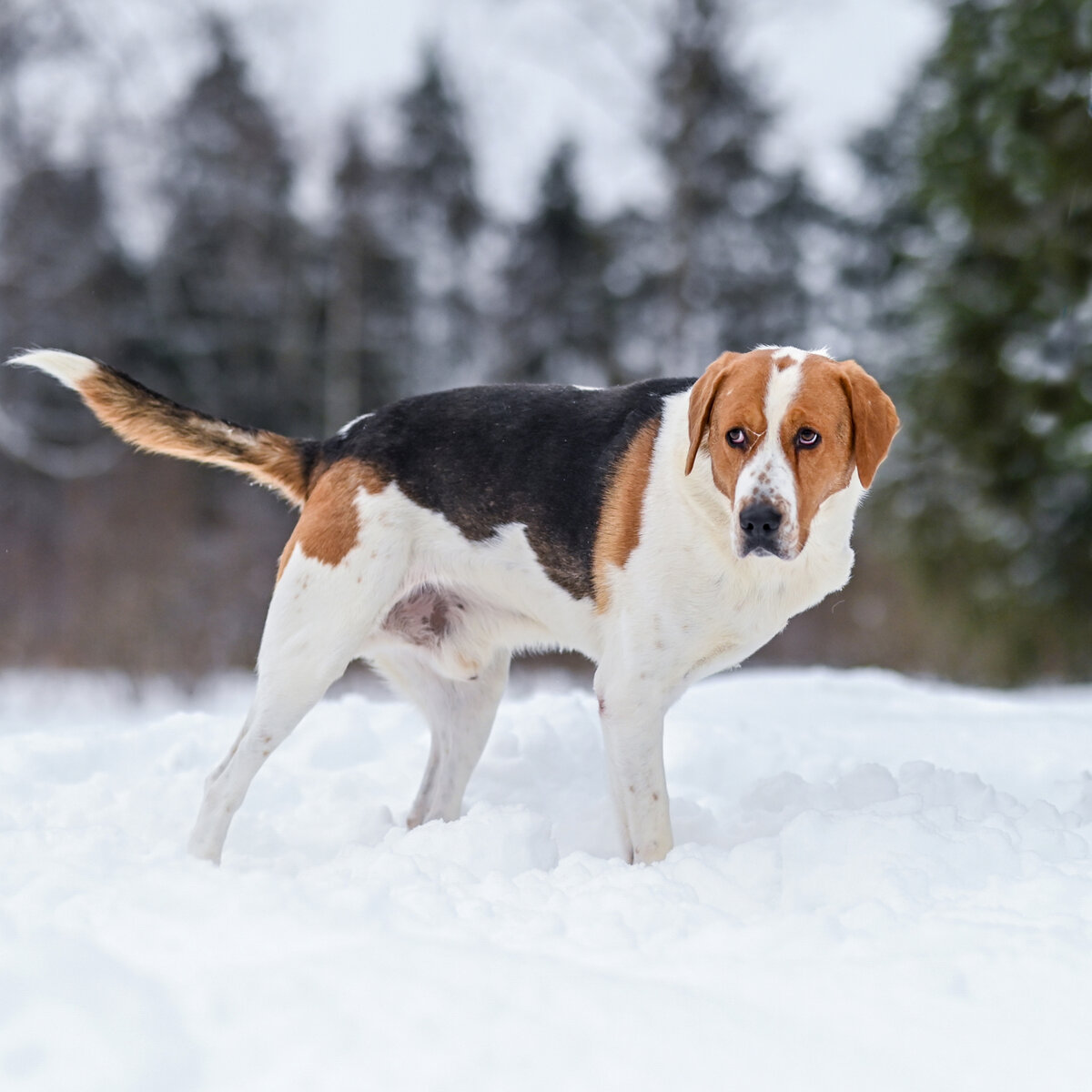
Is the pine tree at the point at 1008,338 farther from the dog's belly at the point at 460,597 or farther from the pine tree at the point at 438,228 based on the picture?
the pine tree at the point at 438,228

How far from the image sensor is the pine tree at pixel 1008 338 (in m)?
9.19

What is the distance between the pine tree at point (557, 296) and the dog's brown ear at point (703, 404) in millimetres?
11841

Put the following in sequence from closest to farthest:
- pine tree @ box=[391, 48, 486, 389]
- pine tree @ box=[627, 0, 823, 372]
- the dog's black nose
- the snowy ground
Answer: the snowy ground
the dog's black nose
pine tree @ box=[627, 0, 823, 372]
pine tree @ box=[391, 48, 486, 389]

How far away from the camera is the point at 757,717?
5230 mm

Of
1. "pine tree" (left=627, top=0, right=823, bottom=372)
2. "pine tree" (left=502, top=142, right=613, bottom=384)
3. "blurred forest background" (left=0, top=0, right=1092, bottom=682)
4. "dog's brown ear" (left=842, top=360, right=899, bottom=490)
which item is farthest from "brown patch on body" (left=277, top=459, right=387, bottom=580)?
"pine tree" (left=502, top=142, right=613, bottom=384)

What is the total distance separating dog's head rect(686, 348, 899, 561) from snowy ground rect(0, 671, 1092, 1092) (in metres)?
0.87

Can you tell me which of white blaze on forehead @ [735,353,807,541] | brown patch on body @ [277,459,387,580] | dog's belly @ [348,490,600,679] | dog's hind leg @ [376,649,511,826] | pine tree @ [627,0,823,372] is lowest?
dog's hind leg @ [376,649,511,826]

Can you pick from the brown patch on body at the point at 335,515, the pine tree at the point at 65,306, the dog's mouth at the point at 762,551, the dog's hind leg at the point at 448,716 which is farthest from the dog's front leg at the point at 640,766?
the pine tree at the point at 65,306

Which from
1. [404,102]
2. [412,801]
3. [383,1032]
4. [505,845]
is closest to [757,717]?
[412,801]

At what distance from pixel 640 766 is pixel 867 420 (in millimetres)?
1223

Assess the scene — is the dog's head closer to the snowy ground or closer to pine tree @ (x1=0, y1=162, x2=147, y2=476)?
the snowy ground

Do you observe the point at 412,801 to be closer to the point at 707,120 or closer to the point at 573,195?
the point at 707,120

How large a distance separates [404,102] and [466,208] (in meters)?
2.06

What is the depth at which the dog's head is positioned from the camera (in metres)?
2.89
